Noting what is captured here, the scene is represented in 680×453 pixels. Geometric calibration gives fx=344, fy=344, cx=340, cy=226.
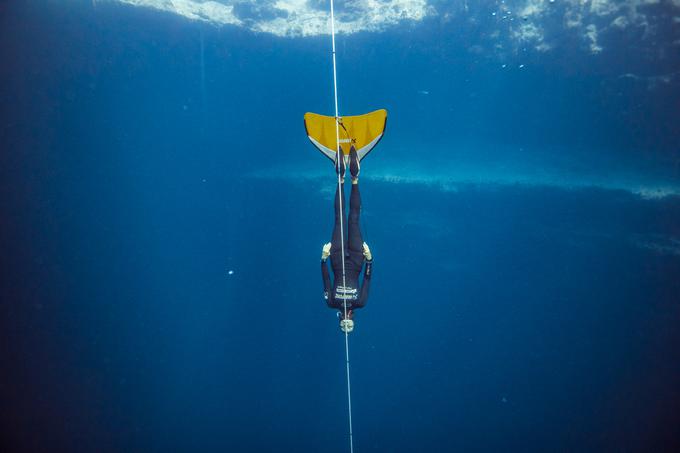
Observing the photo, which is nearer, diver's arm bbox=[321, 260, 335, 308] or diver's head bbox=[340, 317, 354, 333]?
diver's head bbox=[340, 317, 354, 333]

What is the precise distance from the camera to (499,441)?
8797 mm

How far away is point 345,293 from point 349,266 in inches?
15.1

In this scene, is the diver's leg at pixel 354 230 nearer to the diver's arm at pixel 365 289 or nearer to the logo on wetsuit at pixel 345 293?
the diver's arm at pixel 365 289

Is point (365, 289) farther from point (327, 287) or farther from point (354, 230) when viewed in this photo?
point (354, 230)

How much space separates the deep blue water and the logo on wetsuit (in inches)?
179

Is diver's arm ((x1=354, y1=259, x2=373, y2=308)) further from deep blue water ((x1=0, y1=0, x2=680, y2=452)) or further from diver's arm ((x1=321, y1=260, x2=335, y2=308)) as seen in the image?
deep blue water ((x1=0, y1=0, x2=680, y2=452))

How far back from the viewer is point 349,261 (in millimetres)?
4539

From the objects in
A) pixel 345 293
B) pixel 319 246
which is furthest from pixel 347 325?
pixel 319 246

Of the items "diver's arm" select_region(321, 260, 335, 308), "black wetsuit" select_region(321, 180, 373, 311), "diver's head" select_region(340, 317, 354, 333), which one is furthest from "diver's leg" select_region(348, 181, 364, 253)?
"diver's head" select_region(340, 317, 354, 333)

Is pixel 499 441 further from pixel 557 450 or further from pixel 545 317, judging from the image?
pixel 545 317

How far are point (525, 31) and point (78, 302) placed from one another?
38.5 ft

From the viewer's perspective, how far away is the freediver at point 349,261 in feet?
14.1

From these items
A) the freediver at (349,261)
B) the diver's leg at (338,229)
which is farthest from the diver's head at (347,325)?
the diver's leg at (338,229)

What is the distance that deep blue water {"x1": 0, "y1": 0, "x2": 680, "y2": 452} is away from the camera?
24.3ft
